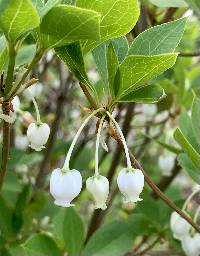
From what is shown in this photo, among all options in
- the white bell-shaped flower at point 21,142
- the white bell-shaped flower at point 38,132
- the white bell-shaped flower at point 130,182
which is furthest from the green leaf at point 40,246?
the white bell-shaped flower at point 21,142

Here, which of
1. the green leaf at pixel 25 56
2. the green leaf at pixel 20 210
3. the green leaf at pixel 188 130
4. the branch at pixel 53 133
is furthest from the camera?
the branch at pixel 53 133

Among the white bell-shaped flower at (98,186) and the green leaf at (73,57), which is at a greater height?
the green leaf at (73,57)

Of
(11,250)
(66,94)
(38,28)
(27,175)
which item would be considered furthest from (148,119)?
(38,28)

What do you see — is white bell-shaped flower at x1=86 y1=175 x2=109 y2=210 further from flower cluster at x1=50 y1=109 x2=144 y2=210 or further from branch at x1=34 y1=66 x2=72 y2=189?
branch at x1=34 y1=66 x2=72 y2=189

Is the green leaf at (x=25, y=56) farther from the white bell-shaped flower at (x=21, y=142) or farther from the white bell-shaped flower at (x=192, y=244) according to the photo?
the white bell-shaped flower at (x=21, y=142)

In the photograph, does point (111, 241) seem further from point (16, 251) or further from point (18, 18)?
point (18, 18)

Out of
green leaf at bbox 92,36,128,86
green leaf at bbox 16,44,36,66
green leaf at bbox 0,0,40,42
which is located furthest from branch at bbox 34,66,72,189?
green leaf at bbox 0,0,40,42
